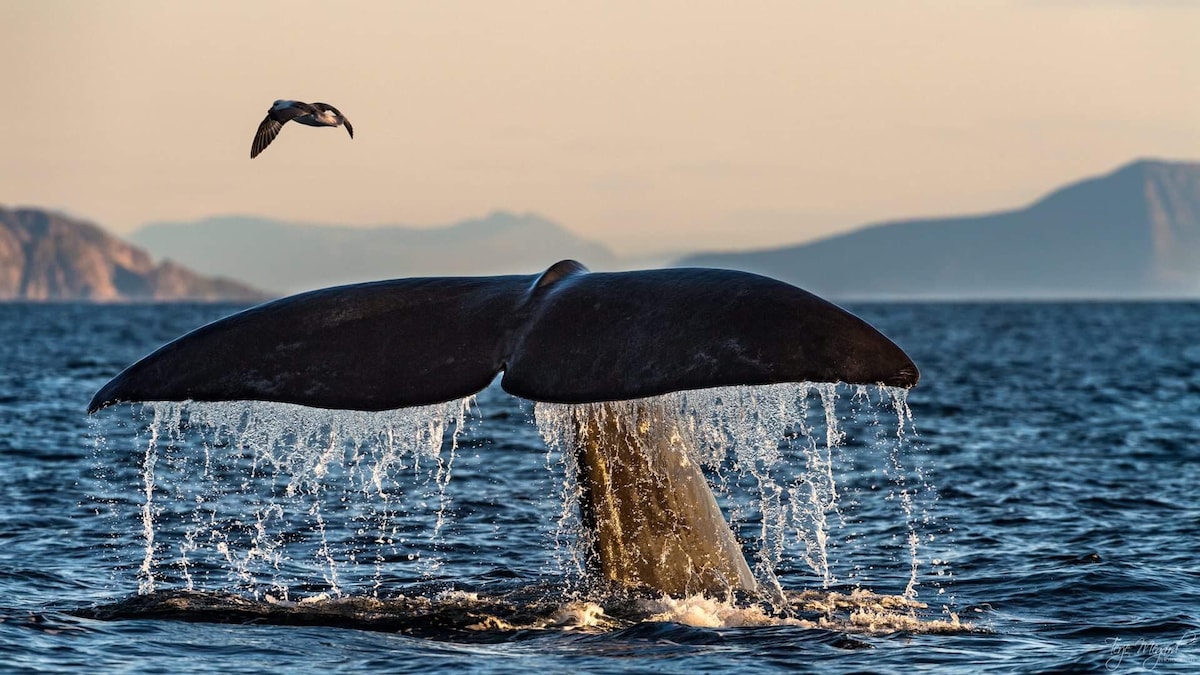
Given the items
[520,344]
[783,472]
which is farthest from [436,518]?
[520,344]

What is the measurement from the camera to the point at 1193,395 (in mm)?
29641

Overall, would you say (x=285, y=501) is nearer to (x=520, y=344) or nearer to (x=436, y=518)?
(x=436, y=518)

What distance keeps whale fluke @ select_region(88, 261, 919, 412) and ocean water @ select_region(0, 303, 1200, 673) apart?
12.0 inches

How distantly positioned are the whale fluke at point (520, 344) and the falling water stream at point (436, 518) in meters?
0.21

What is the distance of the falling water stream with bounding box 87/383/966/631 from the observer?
7137 millimetres

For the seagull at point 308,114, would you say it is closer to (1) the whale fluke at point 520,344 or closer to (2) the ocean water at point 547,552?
(2) the ocean water at point 547,552

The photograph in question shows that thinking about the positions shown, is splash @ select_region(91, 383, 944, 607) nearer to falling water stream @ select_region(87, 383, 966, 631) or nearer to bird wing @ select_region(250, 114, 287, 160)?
falling water stream @ select_region(87, 383, 966, 631)

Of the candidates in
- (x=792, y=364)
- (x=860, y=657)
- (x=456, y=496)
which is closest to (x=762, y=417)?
(x=860, y=657)

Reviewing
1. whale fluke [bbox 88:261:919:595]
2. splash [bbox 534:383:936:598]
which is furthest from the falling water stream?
whale fluke [bbox 88:261:919:595]

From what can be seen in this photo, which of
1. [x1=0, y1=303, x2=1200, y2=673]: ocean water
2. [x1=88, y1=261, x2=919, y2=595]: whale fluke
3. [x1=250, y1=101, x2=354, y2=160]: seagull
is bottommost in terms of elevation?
[x1=0, y1=303, x2=1200, y2=673]: ocean water

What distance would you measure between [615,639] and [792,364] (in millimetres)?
2558

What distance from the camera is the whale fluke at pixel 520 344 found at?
539 centimetres

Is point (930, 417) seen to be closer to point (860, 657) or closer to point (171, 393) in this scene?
point (860, 657)

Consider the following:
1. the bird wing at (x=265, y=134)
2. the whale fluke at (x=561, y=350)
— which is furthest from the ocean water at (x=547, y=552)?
the bird wing at (x=265, y=134)
